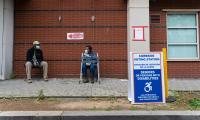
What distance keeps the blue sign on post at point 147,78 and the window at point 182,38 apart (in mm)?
4967

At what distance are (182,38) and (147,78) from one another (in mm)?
5441

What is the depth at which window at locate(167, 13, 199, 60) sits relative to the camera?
43.8 feet

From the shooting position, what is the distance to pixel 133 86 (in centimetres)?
848

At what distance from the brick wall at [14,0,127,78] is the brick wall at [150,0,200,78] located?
3.81ft

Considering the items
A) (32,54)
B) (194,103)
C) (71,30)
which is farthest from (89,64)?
(194,103)

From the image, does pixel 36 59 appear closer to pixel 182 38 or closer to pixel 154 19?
pixel 154 19

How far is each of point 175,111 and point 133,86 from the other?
4.19 feet

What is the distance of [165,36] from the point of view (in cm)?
1324

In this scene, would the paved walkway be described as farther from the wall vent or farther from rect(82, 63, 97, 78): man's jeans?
the wall vent

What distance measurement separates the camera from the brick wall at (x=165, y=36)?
43.3 feet

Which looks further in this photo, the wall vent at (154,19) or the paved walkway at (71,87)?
the wall vent at (154,19)

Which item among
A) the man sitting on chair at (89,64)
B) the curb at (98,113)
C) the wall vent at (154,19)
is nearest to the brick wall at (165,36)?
the wall vent at (154,19)

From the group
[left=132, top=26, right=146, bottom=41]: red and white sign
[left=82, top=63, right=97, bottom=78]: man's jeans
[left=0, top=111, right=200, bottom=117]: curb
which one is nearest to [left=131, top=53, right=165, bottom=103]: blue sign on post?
[left=0, top=111, right=200, bottom=117]: curb

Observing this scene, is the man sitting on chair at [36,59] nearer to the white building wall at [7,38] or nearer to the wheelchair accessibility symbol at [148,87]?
the white building wall at [7,38]
